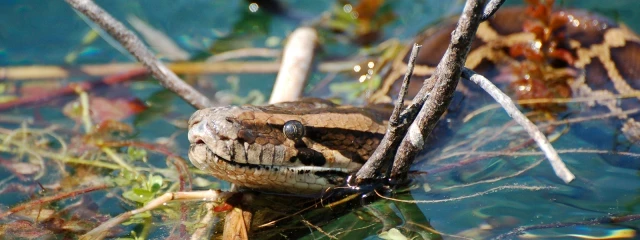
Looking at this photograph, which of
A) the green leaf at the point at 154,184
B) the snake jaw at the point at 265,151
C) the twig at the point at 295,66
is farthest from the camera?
the twig at the point at 295,66

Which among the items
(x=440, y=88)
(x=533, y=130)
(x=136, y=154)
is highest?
(x=136, y=154)

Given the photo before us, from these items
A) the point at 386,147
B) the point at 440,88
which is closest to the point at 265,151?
the point at 386,147

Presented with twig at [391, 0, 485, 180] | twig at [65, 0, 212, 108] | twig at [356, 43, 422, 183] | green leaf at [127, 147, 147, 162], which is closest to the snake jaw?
twig at [356, 43, 422, 183]

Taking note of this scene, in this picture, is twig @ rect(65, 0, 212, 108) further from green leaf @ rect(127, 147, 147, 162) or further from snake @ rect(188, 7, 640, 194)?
snake @ rect(188, 7, 640, 194)

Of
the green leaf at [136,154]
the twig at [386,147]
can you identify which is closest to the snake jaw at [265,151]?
the twig at [386,147]

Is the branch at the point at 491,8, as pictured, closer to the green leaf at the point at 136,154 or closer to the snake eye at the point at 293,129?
the snake eye at the point at 293,129

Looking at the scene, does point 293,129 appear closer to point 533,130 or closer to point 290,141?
point 290,141
